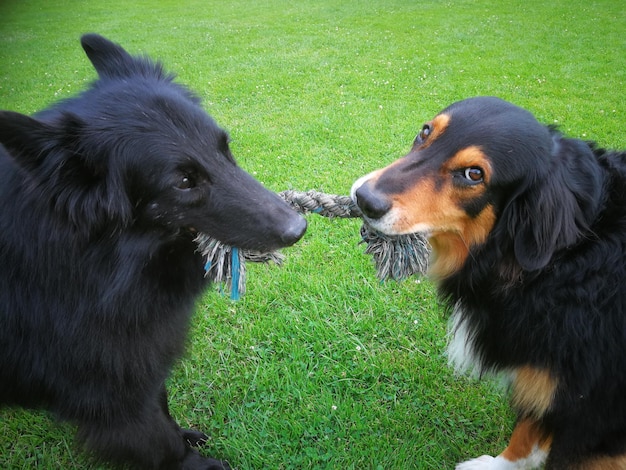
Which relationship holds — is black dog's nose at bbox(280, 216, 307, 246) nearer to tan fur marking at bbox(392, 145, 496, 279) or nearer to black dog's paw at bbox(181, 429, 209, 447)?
tan fur marking at bbox(392, 145, 496, 279)

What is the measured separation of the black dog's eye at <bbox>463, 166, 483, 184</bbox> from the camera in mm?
1962

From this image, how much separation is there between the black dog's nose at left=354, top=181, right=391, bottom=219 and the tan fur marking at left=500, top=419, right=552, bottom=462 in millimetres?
1428

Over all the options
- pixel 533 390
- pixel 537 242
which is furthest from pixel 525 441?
pixel 537 242

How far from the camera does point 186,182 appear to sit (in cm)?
191

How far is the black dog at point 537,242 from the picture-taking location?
1862 mm

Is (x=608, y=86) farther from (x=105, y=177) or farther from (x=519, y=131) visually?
(x=105, y=177)

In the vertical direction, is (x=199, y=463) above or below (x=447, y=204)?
below

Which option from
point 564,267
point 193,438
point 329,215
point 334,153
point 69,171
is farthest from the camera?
point 334,153

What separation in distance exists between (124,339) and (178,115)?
1066 millimetres

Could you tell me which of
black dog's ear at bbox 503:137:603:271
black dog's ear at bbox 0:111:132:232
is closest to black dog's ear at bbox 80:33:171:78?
black dog's ear at bbox 0:111:132:232

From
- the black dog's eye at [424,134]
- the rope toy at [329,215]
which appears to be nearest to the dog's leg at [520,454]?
the rope toy at [329,215]

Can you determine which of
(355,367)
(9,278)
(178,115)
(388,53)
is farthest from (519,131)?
(388,53)

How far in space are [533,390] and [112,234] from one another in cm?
209

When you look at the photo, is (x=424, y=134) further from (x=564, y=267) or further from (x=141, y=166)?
(x=141, y=166)
